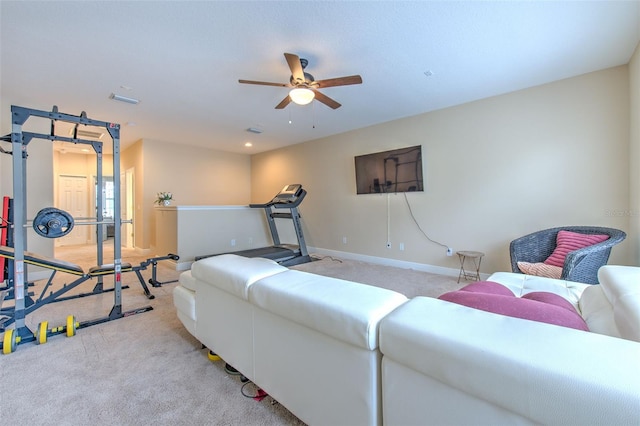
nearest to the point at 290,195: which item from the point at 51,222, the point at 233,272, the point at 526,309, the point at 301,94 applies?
the point at 301,94

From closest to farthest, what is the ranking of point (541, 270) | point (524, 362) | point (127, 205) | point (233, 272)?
point (524, 362)
point (233, 272)
point (541, 270)
point (127, 205)

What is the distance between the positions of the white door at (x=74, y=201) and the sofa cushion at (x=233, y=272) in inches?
312

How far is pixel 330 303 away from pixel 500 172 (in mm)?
3653

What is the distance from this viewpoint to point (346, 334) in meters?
1.02

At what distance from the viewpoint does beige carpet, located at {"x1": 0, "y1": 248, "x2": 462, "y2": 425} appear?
1.46 meters

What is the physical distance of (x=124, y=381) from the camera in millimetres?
1742

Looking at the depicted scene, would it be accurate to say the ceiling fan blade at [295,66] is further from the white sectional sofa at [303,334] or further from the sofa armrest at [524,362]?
the sofa armrest at [524,362]

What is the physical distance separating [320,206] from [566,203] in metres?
4.01

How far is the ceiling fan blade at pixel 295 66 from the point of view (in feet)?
7.73

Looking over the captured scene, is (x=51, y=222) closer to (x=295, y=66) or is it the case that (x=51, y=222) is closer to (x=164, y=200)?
(x=295, y=66)

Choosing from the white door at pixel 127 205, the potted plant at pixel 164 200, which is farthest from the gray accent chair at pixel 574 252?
the white door at pixel 127 205

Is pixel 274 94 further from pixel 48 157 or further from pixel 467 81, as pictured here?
pixel 48 157

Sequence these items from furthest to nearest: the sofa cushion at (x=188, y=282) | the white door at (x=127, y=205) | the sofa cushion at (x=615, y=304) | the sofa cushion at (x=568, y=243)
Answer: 1. the white door at (x=127, y=205)
2. the sofa cushion at (x=568, y=243)
3. the sofa cushion at (x=188, y=282)
4. the sofa cushion at (x=615, y=304)

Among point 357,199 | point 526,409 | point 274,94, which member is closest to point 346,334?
point 526,409
